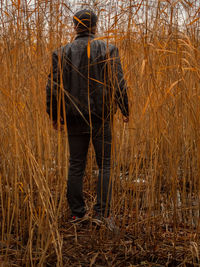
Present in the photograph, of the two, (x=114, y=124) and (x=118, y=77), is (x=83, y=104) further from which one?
(x=114, y=124)

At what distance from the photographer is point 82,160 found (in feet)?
5.01

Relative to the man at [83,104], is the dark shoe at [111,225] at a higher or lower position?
lower

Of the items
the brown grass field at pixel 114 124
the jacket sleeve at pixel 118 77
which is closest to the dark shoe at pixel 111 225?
the brown grass field at pixel 114 124

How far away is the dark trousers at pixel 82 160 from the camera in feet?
4.81

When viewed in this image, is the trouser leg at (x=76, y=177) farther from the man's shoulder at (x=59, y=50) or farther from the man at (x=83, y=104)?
the man's shoulder at (x=59, y=50)

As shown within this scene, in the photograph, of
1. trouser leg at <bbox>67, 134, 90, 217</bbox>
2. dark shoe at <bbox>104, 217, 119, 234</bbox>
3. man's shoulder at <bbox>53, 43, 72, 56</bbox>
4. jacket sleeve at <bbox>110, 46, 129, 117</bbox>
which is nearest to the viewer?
man's shoulder at <bbox>53, 43, 72, 56</bbox>

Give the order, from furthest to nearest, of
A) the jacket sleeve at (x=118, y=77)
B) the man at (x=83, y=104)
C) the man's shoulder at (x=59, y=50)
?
1. the man at (x=83, y=104)
2. the jacket sleeve at (x=118, y=77)
3. the man's shoulder at (x=59, y=50)

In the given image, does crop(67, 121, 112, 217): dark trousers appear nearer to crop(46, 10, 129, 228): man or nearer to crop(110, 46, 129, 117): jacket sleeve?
crop(46, 10, 129, 228): man

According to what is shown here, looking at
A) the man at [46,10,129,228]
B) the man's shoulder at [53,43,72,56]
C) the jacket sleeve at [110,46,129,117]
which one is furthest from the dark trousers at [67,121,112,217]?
the man's shoulder at [53,43,72,56]

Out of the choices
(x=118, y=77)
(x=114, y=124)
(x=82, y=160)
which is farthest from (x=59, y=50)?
(x=82, y=160)

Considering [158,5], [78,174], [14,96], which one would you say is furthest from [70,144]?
[158,5]

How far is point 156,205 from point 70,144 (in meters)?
0.54

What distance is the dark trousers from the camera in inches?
57.7

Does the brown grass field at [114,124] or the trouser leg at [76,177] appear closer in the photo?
the brown grass field at [114,124]
